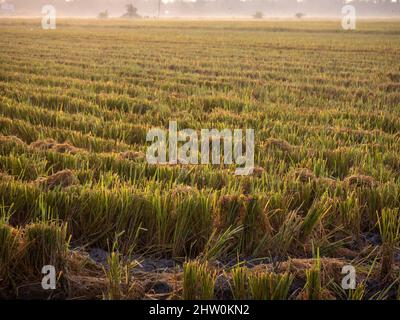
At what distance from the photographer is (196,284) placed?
2170 millimetres

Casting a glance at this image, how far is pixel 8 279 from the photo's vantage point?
2.29m

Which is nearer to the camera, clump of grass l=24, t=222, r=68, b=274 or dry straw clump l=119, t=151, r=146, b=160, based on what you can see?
A: clump of grass l=24, t=222, r=68, b=274

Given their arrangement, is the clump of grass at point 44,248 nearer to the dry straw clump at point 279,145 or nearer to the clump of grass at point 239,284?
the clump of grass at point 239,284

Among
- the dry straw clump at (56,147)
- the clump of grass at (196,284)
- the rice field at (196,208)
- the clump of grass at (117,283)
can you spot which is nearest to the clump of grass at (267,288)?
the rice field at (196,208)

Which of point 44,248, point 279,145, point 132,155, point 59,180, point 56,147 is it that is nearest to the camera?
point 44,248

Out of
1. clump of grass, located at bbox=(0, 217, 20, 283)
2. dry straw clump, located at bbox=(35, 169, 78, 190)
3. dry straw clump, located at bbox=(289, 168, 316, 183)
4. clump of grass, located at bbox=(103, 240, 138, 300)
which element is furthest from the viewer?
dry straw clump, located at bbox=(289, 168, 316, 183)

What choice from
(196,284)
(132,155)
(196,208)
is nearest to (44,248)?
(196,284)

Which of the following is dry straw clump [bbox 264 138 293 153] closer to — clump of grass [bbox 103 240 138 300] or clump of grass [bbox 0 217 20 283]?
clump of grass [bbox 103 240 138 300]

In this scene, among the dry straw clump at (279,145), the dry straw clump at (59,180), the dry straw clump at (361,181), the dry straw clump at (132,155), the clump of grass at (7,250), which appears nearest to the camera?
the clump of grass at (7,250)

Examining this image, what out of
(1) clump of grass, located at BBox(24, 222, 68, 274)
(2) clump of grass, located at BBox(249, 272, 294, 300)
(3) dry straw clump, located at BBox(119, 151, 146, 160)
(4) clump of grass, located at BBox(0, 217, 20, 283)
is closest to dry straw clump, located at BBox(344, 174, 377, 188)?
(2) clump of grass, located at BBox(249, 272, 294, 300)

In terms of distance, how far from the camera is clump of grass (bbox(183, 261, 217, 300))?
2127 millimetres

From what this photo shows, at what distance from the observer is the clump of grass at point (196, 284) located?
2127 mm

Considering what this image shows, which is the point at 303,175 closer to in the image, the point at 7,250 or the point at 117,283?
the point at 117,283
